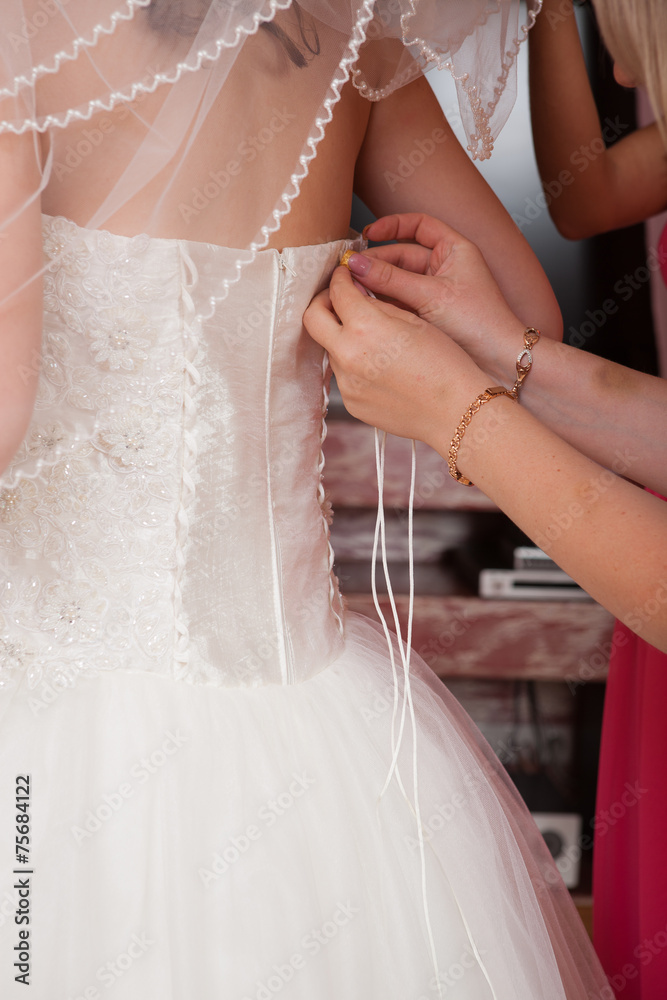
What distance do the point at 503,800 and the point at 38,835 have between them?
0.44m

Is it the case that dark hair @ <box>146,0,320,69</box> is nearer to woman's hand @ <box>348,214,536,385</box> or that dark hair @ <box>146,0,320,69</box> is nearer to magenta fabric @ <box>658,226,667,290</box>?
woman's hand @ <box>348,214,536,385</box>

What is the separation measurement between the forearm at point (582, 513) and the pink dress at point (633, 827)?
424 mm

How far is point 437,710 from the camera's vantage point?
83 cm

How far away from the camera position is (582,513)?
61 cm

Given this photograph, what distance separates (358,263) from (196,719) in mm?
410

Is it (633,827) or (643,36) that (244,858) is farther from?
(643,36)

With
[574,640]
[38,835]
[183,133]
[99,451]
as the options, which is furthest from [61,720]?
[574,640]

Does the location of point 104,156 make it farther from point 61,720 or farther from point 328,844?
point 328,844

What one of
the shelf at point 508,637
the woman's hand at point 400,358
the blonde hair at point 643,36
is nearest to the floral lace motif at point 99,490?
the woman's hand at point 400,358

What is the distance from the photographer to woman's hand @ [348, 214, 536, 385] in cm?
76

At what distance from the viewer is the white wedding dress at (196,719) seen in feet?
2.00

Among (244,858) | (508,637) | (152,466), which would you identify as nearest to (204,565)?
(152,466)

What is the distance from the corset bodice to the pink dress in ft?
1.66

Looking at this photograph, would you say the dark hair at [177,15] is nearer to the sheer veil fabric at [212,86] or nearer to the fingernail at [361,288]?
the sheer veil fabric at [212,86]
